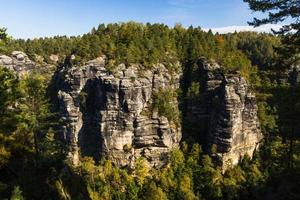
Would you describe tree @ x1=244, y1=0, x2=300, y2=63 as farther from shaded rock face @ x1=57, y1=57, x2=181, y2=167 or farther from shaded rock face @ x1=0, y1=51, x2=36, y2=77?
shaded rock face @ x1=0, y1=51, x2=36, y2=77

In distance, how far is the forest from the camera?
96.6 ft

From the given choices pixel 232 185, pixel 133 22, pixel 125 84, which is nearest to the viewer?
pixel 232 185

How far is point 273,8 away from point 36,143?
22.3 m

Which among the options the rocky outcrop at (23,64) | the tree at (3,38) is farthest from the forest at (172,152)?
the rocky outcrop at (23,64)

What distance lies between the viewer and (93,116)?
103 meters

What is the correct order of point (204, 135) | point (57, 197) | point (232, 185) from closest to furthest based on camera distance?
point (57, 197), point (232, 185), point (204, 135)

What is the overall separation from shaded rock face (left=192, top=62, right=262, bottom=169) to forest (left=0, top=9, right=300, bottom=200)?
2852 millimetres

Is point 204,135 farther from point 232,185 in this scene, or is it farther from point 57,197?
point 57,197

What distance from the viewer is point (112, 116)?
101438mm

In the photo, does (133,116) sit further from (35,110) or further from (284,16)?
(284,16)

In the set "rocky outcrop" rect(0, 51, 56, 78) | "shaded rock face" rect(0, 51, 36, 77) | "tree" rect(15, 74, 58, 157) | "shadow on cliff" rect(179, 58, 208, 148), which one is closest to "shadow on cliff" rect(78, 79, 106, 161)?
"shadow on cliff" rect(179, 58, 208, 148)

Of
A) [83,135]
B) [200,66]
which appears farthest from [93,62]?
[200,66]

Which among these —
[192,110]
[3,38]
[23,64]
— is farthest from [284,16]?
[23,64]

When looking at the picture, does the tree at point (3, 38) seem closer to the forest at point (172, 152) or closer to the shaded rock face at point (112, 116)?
the forest at point (172, 152)
